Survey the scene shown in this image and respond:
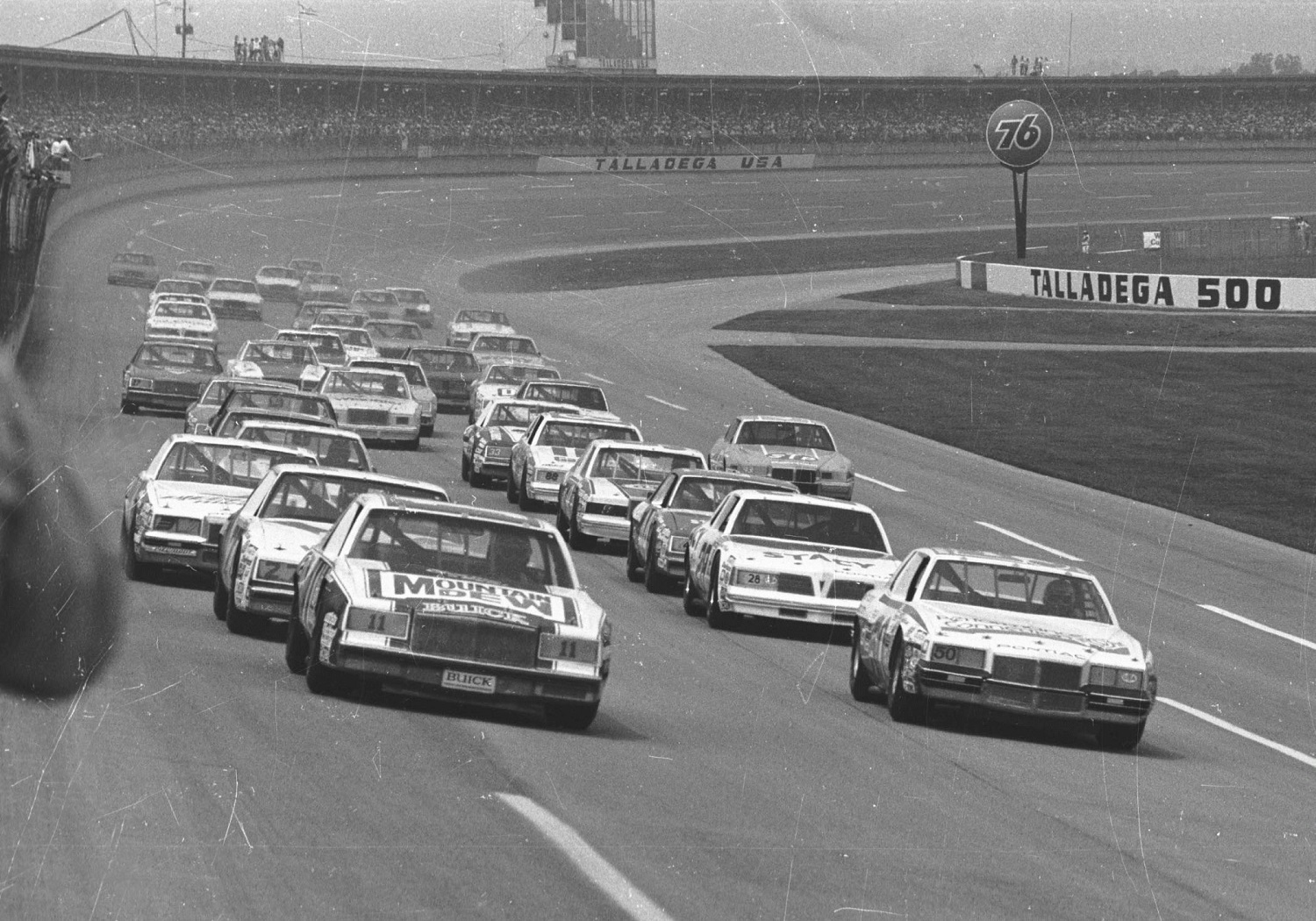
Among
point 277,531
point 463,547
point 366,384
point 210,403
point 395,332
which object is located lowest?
point 395,332

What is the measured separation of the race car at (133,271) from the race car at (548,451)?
40.2 meters

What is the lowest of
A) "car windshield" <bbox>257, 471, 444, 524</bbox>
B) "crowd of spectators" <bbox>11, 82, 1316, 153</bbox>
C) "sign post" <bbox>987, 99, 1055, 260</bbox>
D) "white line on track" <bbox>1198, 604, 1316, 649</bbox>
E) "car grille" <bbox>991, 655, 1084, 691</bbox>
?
"white line on track" <bbox>1198, 604, 1316, 649</bbox>

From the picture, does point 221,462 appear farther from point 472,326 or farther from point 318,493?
point 472,326

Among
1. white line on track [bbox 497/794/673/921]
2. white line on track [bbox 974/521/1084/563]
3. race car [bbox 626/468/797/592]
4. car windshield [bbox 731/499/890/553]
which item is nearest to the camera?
white line on track [bbox 497/794/673/921]

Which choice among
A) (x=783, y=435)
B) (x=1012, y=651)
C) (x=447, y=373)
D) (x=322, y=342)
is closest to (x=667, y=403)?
(x=447, y=373)

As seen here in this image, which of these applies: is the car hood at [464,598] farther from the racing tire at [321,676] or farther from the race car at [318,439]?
the race car at [318,439]

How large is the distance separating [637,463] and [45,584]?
33.6 ft

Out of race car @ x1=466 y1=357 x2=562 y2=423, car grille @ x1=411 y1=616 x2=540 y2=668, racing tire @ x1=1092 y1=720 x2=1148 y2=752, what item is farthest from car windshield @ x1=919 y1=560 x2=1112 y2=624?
race car @ x1=466 y1=357 x2=562 y2=423

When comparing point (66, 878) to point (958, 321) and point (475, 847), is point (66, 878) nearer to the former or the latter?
point (475, 847)

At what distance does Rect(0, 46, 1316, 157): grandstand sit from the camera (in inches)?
4013

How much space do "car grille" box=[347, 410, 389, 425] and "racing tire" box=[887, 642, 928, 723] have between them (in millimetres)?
19991

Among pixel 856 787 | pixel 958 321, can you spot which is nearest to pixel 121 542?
pixel 856 787

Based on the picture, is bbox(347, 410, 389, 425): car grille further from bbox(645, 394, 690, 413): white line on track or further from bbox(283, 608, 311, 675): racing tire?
bbox(283, 608, 311, 675): racing tire

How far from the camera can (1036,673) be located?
13.2m
